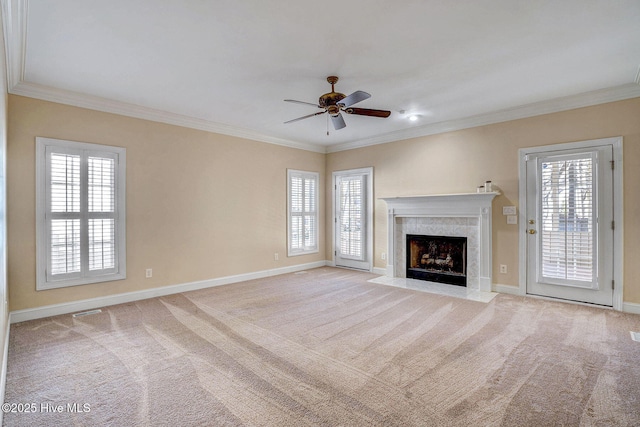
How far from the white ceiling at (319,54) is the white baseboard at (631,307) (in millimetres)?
2530

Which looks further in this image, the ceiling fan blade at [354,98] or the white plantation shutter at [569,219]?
the white plantation shutter at [569,219]

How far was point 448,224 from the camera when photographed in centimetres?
524

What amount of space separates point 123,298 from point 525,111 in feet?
20.5

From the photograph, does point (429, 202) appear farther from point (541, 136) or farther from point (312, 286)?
point (312, 286)

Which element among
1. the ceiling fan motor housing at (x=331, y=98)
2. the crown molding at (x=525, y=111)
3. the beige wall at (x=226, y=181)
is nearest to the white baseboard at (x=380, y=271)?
the beige wall at (x=226, y=181)

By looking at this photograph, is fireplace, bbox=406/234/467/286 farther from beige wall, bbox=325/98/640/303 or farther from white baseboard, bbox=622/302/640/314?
white baseboard, bbox=622/302/640/314

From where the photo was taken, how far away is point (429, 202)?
5.35m

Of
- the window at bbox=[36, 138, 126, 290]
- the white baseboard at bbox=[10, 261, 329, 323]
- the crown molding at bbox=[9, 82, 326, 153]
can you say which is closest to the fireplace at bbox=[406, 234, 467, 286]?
the white baseboard at bbox=[10, 261, 329, 323]

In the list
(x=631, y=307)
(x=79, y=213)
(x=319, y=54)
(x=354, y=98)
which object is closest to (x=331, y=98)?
(x=354, y=98)

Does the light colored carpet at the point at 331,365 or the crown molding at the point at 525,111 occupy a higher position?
the crown molding at the point at 525,111

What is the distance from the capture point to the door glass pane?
6.50m

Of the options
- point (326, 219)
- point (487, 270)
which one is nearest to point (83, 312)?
point (326, 219)

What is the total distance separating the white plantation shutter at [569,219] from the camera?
3.97 m

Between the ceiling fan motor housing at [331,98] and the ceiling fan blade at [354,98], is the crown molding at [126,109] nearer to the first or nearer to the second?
the ceiling fan motor housing at [331,98]
